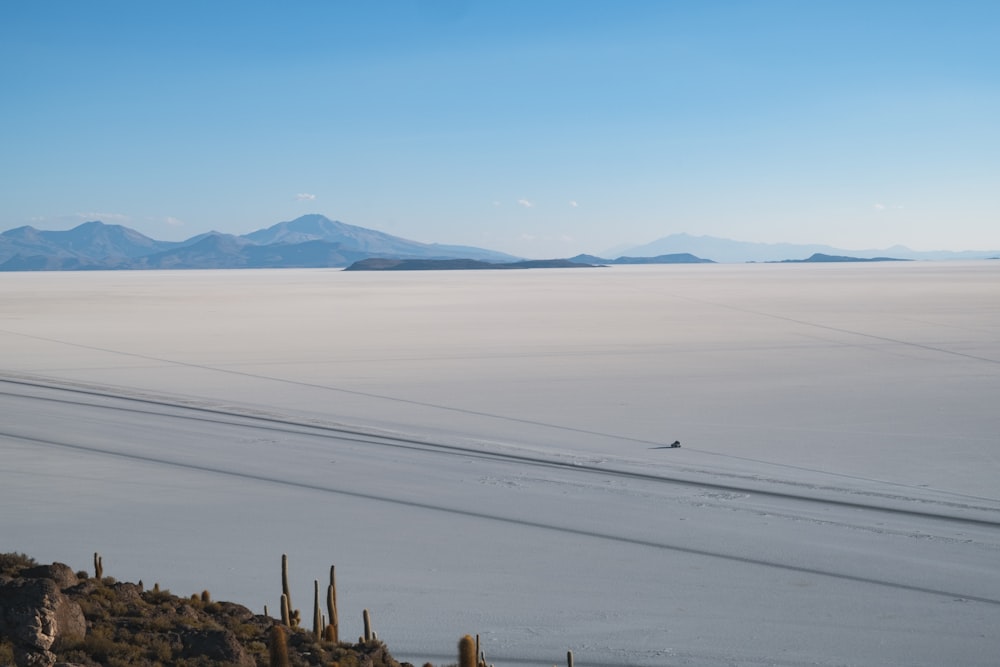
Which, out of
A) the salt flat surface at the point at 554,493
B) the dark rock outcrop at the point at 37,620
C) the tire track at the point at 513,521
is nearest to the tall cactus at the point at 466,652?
the salt flat surface at the point at 554,493

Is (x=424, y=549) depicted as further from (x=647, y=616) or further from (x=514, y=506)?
(x=647, y=616)

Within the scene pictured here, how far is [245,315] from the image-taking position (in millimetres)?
36094

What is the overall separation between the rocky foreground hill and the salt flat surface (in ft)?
2.25

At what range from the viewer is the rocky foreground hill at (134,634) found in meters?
5.07

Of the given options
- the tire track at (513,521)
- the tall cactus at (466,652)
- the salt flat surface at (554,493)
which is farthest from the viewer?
the tire track at (513,521)

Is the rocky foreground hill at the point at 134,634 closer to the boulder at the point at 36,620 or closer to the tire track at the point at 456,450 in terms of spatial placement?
the boulder at the point at 36,620

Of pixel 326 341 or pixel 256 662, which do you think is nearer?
pixel 256 662

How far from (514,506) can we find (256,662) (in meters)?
4.11

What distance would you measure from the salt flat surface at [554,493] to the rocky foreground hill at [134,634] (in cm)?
69

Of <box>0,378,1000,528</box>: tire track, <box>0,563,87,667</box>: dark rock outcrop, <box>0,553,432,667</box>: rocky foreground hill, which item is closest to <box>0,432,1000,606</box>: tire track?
<box>0,378,1000,528</box>: tire track

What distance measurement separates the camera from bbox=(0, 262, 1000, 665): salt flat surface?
6.46 m

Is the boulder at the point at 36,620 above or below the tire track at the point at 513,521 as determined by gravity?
above

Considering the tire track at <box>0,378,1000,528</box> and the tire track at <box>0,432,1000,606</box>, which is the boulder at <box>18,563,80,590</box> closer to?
the tire track at <box>0,432,1000,606</box>

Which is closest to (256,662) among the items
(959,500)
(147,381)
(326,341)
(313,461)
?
(313,461)
